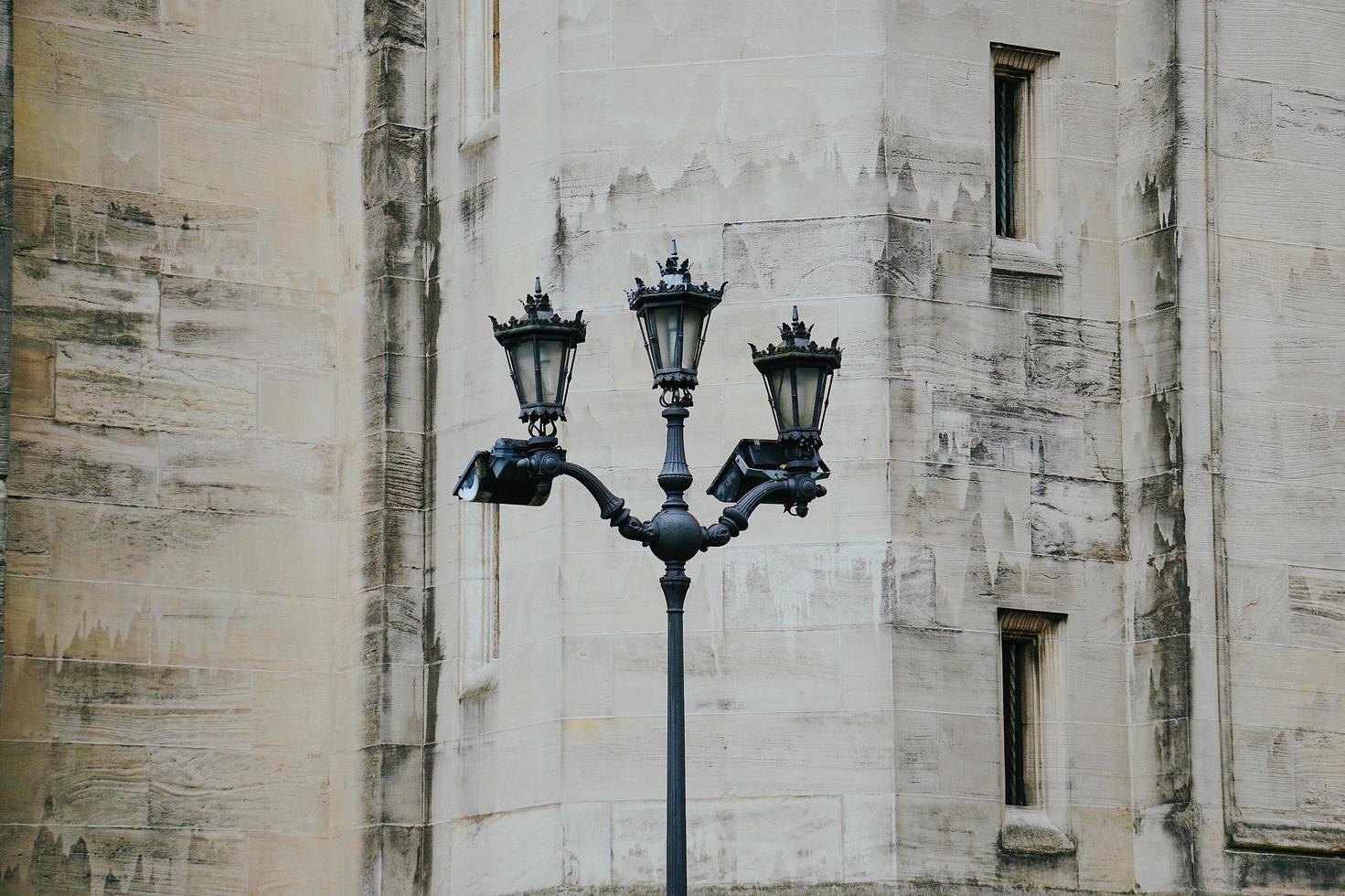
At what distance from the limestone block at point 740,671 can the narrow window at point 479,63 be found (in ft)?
16.5

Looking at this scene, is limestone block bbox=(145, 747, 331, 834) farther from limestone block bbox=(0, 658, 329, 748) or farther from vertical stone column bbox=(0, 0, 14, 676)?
vertical stone column bbox=(0, 0, 14, 676)

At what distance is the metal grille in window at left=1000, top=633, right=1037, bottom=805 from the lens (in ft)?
65.4

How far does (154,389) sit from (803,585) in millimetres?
5972

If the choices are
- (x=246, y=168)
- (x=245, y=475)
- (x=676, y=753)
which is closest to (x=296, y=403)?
(x=245, y=475)

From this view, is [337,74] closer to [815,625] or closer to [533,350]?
[815,625]

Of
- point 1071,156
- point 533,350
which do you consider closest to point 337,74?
point 1071,156

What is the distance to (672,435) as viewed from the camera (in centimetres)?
1533

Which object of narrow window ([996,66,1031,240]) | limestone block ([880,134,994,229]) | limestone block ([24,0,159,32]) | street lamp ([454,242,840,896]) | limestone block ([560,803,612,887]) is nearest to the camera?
street lamp ([454,242,840,896])

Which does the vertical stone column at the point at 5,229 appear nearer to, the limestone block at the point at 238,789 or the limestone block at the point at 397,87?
the limestone block at the point at 238,789

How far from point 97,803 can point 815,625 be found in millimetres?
6136

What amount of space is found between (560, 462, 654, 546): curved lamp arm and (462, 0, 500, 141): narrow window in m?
7.52

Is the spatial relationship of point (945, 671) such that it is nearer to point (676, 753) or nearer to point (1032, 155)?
point (1032, 155)

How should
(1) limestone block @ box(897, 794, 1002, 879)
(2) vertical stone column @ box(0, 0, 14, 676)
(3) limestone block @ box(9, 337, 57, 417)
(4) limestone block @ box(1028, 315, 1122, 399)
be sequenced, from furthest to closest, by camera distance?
(3) limestone block @ box(9, 337, 57, 417) → (2) vertical stone column @ box(0, 0, 14, 676) → (4) limestone block @ box(1028, 315, 1122, 399) → (1) limestone block @ box(897, 794, 1002, 879)

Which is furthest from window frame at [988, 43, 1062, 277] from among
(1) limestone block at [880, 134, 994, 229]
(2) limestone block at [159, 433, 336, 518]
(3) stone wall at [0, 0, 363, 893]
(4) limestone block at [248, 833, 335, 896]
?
(4) limestone block at [248, 833, 335, 896]
